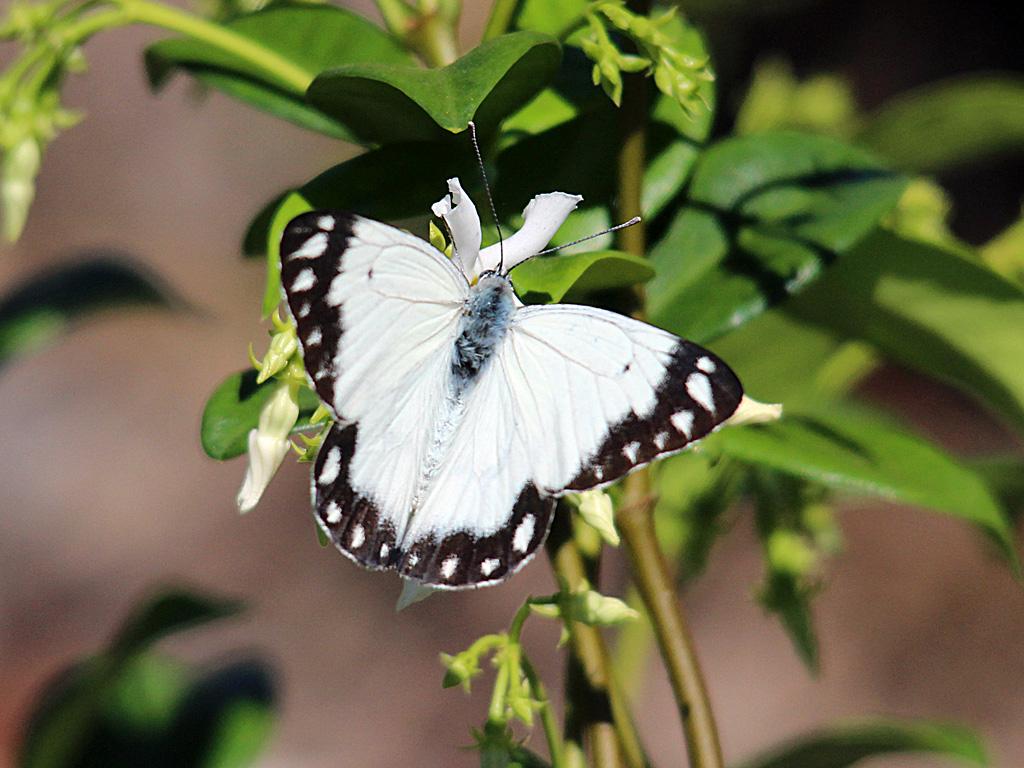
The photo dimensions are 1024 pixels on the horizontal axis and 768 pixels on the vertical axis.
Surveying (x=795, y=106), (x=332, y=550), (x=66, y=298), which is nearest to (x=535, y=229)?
(x=66, y=298)

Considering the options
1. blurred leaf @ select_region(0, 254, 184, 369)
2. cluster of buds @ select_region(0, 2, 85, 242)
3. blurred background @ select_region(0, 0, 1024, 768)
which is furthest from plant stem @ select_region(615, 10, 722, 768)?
blurred background @ select_region(0, 0, 1024, 768)

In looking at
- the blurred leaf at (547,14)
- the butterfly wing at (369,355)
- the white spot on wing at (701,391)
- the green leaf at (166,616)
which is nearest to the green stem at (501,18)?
the blurred leaf at (547,14)

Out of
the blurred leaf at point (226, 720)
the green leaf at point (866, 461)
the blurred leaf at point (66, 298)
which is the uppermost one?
the blurred leaf at point (66, 298)

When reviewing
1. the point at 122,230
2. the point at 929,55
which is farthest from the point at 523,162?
the point at 122,230

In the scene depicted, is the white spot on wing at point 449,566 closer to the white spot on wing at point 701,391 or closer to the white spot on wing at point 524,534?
the white spot on wing at point 524,534

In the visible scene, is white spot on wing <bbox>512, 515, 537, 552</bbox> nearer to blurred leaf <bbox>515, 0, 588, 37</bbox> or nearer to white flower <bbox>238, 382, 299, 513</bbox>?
white flower <bbox>238, 382, 299, 513</bbox>

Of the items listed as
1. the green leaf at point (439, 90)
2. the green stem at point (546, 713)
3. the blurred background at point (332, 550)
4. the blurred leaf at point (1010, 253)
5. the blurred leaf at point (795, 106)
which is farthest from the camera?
the blurred background at point (332, 550)
